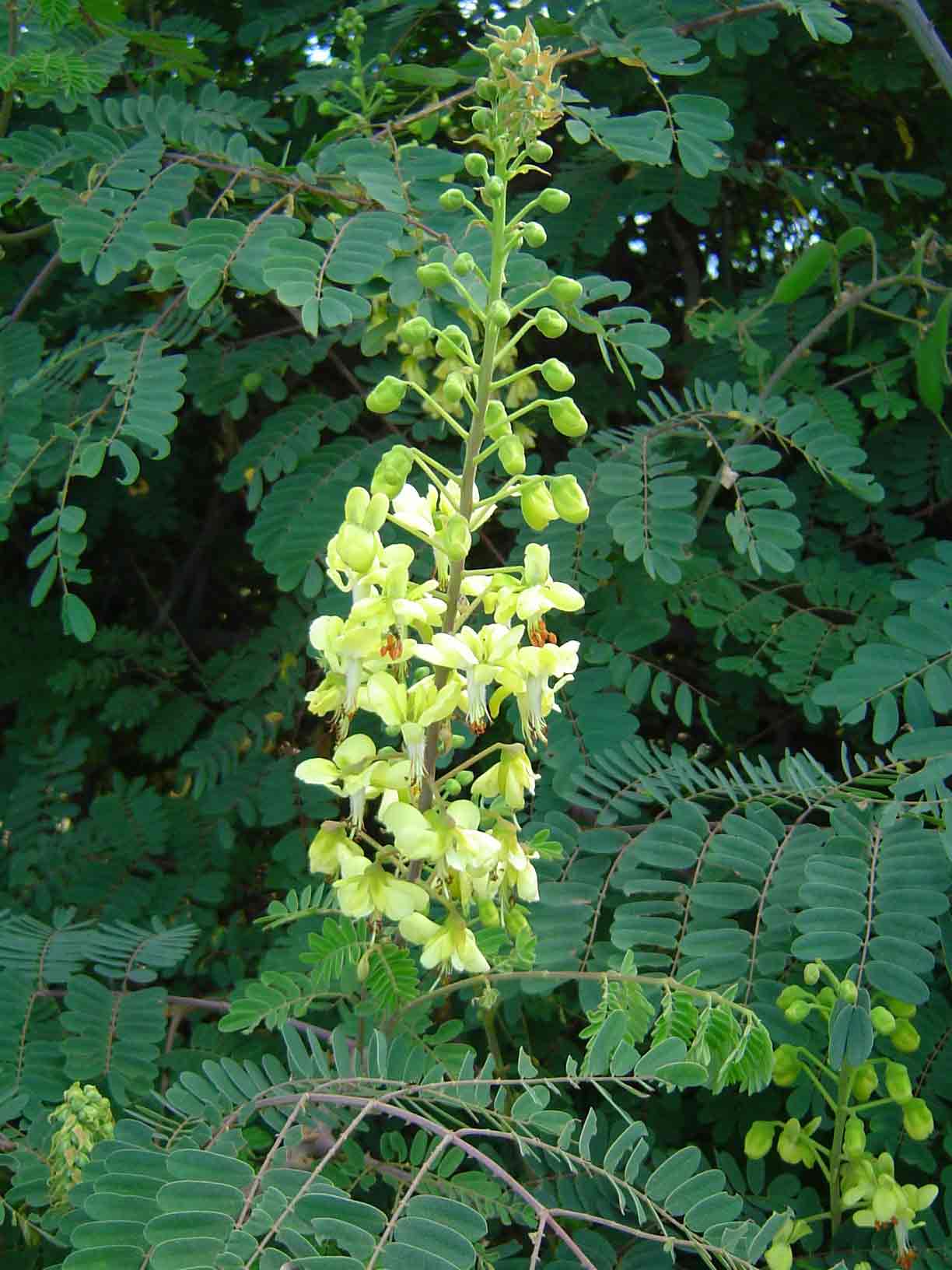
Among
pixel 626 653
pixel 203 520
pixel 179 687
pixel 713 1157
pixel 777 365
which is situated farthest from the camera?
pixel 203 520

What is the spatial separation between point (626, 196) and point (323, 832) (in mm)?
1820

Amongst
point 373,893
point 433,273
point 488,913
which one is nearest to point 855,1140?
point 488,913

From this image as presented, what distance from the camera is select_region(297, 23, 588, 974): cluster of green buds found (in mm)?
1241

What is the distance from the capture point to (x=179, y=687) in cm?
287

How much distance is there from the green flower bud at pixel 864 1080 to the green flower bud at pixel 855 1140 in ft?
0.12

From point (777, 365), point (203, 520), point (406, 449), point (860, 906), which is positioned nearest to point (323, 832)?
point (406, 449)

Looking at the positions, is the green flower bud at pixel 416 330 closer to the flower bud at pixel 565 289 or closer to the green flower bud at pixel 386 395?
the green flower bud at pixel 386 395

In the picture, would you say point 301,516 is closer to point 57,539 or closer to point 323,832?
point 57,539

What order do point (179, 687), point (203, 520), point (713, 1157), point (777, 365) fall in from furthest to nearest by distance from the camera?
1. point (203, 520)
2. point (179, 687)
3. point (777, 365)
4. point (713, 1157)

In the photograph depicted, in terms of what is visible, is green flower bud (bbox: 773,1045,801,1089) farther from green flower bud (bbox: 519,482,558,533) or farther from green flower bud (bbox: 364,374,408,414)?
green flower bud (bbox: 364,374,408,414)

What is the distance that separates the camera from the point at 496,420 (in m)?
1.29

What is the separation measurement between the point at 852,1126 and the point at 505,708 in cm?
96

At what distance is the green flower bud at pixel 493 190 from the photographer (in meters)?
1.26

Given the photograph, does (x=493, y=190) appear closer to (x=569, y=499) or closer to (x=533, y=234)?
(x=533, y=234)
